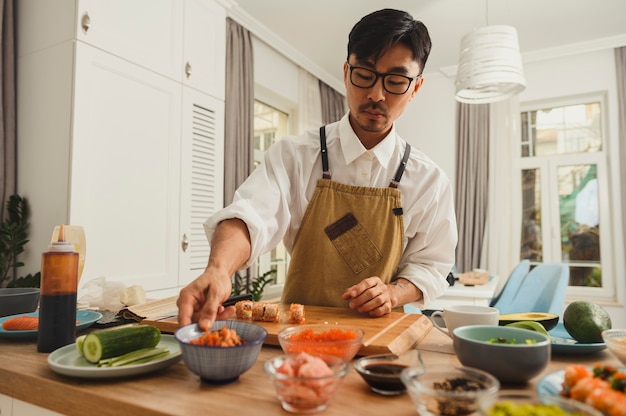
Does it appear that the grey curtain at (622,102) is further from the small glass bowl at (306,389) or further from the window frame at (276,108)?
the small glass bowl at (306,389)

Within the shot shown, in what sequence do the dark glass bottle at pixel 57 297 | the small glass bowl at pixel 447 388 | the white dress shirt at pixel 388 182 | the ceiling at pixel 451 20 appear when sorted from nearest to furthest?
the small glass bowl at pixel 447 388, the dark glass bottle at pixel 57 297, the white dress shirt at pixel 388 182, the ceiling at pixel 451 20

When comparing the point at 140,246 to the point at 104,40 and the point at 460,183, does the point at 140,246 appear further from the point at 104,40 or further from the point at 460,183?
the point at 460,183

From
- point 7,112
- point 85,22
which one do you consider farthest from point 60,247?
point 7,112

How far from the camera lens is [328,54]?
4.73m

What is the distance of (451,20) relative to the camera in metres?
4.05

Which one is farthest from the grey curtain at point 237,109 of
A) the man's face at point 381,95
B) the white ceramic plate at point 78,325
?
the white ceramic plate at point 78,325

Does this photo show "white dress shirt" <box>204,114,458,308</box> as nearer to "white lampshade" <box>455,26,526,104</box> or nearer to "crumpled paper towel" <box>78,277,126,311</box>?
"crumpled paper towel" <box>78,277,126,311</box>

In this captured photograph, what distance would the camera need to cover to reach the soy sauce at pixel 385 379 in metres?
0.71

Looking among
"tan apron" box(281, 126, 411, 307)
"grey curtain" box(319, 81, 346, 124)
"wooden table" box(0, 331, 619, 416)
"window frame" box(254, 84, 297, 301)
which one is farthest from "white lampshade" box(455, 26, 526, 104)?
"grey curtain" box(319, 81, 346, 124)

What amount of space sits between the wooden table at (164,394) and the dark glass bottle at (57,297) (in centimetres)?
5

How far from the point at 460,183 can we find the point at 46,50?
13.9 feet

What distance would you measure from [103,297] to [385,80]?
121 centimetres

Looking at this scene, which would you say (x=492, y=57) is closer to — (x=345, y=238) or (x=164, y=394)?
(x=345, y=238)

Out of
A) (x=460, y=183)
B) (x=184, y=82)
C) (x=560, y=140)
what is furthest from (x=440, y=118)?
(x=184, y=82)
